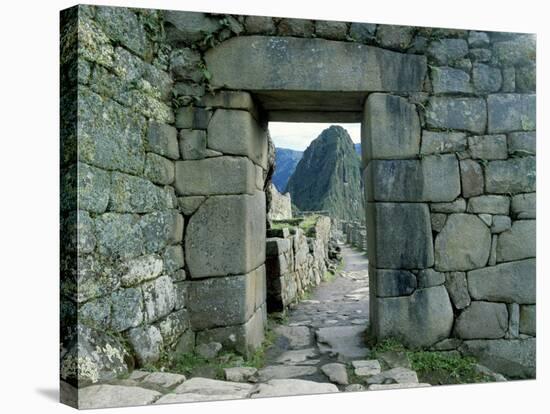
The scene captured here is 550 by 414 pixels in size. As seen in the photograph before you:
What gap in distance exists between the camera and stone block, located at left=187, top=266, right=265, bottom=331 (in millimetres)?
3928

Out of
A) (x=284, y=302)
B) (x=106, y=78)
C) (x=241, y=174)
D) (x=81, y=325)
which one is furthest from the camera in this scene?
(x=284, y=302)

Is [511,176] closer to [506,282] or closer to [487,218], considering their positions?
[487,218]

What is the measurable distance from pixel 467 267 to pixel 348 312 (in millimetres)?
2240

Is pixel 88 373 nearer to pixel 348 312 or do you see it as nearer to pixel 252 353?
pixel 252 353

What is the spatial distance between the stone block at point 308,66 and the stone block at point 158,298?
164 centimetres

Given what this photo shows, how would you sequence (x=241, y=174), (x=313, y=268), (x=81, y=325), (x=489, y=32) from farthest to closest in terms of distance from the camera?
(x=313, y=268) < (x=489, y=32) < (x=241, y=174) < (x=81, y=325)

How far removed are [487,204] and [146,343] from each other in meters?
2.99

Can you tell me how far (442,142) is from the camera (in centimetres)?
414

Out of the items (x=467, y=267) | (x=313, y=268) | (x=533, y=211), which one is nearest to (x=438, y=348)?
(x=467, y=267)

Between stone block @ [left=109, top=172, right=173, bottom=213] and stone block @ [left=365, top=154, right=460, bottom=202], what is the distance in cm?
174

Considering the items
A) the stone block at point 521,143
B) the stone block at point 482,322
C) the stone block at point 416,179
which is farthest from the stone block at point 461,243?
the stone block at point 521,143

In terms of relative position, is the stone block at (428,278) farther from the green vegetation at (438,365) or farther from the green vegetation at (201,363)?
the green vegetation at (201,363)

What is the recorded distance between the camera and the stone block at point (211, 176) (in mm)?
3947

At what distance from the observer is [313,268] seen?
880 centimetres
